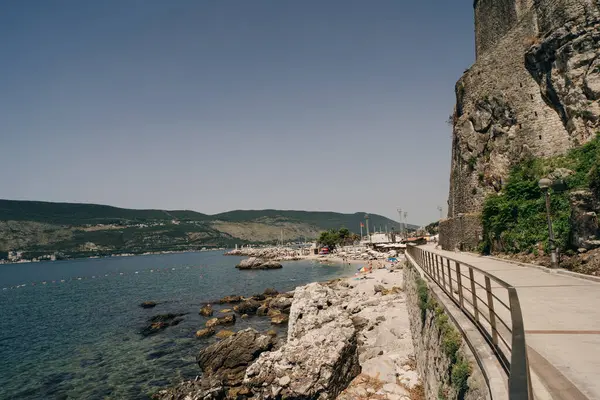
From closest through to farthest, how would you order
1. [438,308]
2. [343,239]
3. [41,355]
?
[438,308]
[41,355]
[343,239]

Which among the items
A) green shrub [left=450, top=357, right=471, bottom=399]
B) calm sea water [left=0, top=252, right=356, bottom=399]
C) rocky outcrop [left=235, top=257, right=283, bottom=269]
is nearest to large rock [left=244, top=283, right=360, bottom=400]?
green shrub [left=450, top=357, right=471, bottom=399]

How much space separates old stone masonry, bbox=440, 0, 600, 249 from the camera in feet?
73.5

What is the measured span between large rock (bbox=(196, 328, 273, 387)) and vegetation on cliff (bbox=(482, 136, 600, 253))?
49.7 ft

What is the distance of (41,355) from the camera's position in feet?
71.8

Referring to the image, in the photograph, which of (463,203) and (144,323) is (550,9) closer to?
Result: (463,203)

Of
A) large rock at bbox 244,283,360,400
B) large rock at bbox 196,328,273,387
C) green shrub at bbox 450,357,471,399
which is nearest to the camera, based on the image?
green shrub at bbox 450,357,471,399

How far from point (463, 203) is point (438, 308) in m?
26.0

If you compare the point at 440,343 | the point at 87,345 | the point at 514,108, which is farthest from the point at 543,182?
the point at 87,345

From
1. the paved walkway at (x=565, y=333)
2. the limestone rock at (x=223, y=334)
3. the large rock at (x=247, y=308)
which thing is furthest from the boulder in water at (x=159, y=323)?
the paved walkway at (x=565, y=333)

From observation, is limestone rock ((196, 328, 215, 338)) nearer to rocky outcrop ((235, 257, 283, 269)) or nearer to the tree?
rocky outcrop ((235, 257, 283, 269))

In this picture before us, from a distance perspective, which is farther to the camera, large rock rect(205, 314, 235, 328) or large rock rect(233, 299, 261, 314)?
large rock rect(233, 299, 261, 314)

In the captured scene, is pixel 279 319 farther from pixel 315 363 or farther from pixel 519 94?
pixel 519 94

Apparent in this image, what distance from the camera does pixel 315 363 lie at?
11320 mm

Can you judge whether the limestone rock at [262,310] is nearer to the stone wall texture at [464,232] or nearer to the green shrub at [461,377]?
the stone wall texture at [464,232]
